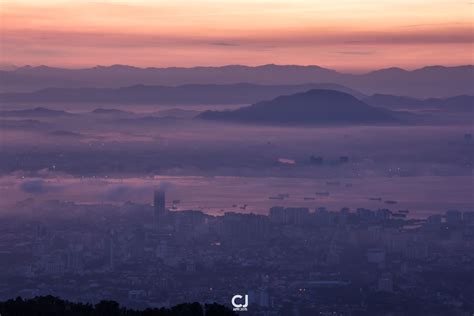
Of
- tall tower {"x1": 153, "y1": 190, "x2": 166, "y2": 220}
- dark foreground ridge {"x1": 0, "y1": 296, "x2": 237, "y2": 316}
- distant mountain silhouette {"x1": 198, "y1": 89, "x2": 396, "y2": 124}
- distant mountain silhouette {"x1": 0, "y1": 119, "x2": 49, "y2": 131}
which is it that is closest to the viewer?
dark foreground ridge {"x1": 0, "y1": 296, "x2": 237, "y2": 316}

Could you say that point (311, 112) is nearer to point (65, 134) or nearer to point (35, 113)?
point (35, 113)

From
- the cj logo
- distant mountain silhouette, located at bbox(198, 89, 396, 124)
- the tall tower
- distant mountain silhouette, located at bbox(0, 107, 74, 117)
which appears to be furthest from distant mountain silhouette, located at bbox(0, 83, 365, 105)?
the cj logo

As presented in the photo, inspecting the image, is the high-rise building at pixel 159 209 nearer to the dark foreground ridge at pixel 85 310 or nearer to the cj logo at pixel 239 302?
the cj logo at pixel 239 302

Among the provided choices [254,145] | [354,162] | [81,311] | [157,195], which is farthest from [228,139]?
[81,311]

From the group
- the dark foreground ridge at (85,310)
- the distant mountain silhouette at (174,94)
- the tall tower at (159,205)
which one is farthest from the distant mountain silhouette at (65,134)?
the dark foreground ridge at (85,310)

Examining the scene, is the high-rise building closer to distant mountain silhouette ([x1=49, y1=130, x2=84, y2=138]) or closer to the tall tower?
the tall tower

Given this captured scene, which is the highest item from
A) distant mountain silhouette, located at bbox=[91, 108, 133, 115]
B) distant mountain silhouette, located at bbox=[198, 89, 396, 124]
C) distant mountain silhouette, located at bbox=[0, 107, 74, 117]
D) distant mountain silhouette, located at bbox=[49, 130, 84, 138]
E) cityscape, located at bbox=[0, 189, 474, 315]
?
distant mountain silhouette, located at bbox=[198, 89, 396, 124]

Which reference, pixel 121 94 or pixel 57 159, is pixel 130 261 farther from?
pixel 121 94

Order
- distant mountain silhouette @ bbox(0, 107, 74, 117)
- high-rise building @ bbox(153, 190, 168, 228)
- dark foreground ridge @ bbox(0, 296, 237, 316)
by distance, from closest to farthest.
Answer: dark foreground ridge @ bbox(0, 296, 237, 316), high-rise building @ bbox(153, 190, 168, 228), distant mountain silhouette @ bbox(0, 107, 74, 117)
